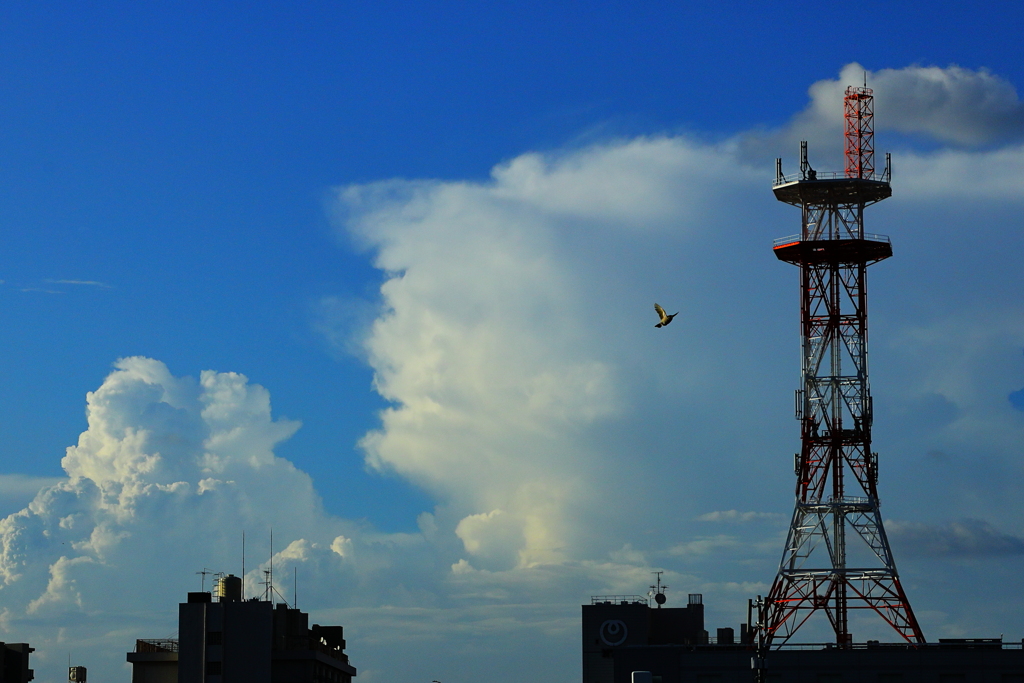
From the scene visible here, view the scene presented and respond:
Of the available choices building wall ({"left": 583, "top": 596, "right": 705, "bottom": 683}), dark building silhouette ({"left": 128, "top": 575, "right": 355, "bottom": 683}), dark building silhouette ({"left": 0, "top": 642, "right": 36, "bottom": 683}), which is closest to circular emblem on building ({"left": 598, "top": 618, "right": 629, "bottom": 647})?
building wall ({"left": 583, "top": 596, "right": 705, "bottom": 683})

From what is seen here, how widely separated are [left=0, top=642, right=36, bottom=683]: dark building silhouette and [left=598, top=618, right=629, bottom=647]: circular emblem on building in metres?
61.1

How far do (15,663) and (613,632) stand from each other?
62891mm

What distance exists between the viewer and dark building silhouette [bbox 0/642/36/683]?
166000 millimetres

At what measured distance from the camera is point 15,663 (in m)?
169

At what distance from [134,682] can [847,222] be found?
263 feet

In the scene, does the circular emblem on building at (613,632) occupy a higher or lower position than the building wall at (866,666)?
higher

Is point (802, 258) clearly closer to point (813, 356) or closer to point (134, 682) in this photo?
point (813, 356)

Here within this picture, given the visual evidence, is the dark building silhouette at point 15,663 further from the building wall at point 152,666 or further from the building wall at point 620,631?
the building wall at point 620,631

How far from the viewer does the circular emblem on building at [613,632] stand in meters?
164

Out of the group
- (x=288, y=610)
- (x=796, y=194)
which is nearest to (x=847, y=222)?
(x=796, y=194)

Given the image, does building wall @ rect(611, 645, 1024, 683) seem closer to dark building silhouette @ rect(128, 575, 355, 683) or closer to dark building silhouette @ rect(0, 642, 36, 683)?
dark building silhouette @ rect(128, 575, 355, 683)

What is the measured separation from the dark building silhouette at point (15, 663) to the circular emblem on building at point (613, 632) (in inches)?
2405

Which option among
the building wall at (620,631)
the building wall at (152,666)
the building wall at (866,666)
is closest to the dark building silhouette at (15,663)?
the building wall at (152,666)

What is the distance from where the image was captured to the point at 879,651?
122 m
